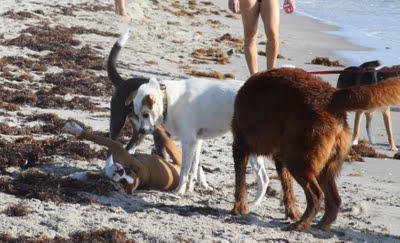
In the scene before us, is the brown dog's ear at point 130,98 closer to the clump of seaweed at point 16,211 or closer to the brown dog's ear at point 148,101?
the brown dog's ear at point 148,101

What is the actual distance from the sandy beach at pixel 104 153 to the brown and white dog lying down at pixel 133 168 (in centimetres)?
11

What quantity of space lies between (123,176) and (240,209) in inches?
40.0

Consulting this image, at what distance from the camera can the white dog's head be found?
612 cm

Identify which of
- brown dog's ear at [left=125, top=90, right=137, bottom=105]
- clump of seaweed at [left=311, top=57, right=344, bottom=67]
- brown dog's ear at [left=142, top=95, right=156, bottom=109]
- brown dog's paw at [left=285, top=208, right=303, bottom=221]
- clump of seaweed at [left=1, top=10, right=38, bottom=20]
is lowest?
clump of seaweed at [left=311, top=57, right=344, bottom=67]

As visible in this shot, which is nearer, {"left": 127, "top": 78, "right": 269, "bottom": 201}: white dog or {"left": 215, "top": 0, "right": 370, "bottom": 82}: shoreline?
{"left": 127, "top": 78, "right": 269, "bottom": 201}: white dog

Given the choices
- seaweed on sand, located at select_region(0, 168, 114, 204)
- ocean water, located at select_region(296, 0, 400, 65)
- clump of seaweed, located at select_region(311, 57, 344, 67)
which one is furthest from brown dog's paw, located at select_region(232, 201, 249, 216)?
clump of seaweed, located at select_region(311, 57, 344, 67)

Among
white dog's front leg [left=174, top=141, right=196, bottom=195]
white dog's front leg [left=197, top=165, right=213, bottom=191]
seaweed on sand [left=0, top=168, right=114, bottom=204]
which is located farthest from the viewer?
white dog's front leg [left=197, top=165, right=213, bottom=191]

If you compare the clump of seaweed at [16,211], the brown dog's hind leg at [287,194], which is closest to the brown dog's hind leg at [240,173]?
the brown dog's hind leg at [287,194]

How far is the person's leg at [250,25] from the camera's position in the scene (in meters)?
7.86

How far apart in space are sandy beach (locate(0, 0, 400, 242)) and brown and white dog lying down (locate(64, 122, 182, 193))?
4.5 inches

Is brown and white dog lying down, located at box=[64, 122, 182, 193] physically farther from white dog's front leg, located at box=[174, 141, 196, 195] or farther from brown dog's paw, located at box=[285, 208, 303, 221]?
brown dog's paw, located at box=[285, 208, 303, 221]

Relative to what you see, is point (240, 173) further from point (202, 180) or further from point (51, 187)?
point (51, 187)

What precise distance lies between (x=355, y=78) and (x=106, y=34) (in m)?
6.37

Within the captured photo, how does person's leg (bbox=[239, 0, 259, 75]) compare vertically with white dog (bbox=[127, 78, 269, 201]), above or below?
above
